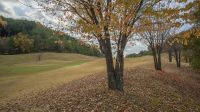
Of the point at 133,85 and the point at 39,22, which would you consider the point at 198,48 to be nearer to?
the point at 133,85

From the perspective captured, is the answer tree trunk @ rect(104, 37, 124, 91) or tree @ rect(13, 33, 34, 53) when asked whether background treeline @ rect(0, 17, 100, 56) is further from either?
tree trunk @ rect(104, 37, 124, 91)

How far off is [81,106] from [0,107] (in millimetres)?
5315

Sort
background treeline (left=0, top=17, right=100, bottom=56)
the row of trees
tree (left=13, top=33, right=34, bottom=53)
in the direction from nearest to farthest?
the row of trees → tree (left=13, top=33, right=34, bottom=53) → background treeline (left=0, top=17, right=100, bottom=56)

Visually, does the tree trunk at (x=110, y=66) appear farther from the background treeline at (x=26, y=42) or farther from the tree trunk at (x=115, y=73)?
the background treeline at (x=26, y=42)

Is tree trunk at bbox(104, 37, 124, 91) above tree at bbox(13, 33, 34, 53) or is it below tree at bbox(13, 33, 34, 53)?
below

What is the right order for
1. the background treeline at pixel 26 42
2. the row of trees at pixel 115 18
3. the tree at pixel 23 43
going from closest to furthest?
1. the row of trees at pixel 115 18
2. the tree at pixel 23 43
3. the background treeline at pixel 26 42

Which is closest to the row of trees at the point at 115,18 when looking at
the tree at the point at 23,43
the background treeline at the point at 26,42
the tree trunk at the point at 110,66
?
the tree trunk at the point at 110,66

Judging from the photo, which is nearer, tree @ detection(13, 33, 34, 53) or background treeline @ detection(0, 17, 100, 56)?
tree @ detection(13, 33, 34, 53)

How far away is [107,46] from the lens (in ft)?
54.1

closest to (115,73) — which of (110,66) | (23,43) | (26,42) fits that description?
(110,66)

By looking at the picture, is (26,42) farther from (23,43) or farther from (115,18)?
(115,18)

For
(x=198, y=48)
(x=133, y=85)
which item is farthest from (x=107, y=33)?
(x=198, y=48)

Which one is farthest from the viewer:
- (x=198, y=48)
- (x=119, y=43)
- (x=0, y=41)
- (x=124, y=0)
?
(x=0, y=41)

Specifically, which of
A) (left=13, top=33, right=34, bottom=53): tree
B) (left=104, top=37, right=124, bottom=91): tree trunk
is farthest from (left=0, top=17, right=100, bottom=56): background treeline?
(left=104, top=37, right=124, bottom=91): tree trunk
